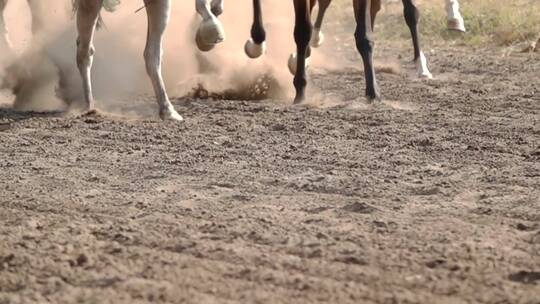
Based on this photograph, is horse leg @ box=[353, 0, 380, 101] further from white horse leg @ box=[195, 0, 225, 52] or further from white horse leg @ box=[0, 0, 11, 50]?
white horse leg @ box=[0, 0, 11, 50]

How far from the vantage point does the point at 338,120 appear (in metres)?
9.05

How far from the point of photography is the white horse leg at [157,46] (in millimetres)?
9195

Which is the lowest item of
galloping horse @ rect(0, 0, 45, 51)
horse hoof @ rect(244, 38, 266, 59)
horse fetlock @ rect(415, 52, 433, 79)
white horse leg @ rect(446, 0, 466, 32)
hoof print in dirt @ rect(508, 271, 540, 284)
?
hoof print in dirt @ rect(508, 271, 540, 284)

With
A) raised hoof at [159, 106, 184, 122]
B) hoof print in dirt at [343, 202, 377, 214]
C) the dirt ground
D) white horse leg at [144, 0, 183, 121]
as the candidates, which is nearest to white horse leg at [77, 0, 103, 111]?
the dirt ground

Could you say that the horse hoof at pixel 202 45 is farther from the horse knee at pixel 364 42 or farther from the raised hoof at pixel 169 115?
the raised hoof at pixel 169 115

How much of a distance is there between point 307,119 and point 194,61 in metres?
2.89

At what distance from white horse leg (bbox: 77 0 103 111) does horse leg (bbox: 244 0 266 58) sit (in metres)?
2.39

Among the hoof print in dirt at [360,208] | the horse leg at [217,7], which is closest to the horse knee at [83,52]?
the horse leg at [217,7]

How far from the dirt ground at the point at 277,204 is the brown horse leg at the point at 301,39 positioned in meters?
0.27

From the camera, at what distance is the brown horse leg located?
1027 cm

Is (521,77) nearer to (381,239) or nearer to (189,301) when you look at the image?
(381,239)

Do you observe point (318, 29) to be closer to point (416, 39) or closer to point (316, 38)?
point (316, 38)

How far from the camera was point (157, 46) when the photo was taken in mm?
9312

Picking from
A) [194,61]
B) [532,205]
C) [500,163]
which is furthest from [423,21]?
[532,205]
